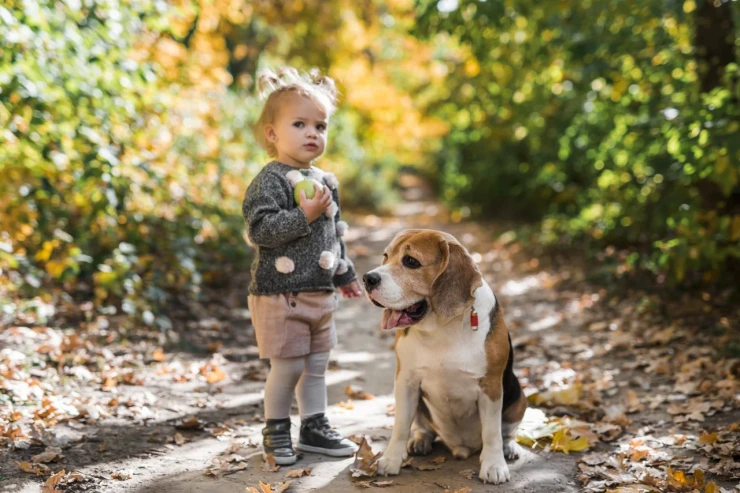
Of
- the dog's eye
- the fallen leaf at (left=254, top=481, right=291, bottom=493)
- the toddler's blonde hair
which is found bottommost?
the fallen leaf at (left=254, top=481, right=291, bottom=493)

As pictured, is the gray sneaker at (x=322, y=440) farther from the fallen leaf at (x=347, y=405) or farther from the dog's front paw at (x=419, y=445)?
the fallen leaf at (x=347, y=405)

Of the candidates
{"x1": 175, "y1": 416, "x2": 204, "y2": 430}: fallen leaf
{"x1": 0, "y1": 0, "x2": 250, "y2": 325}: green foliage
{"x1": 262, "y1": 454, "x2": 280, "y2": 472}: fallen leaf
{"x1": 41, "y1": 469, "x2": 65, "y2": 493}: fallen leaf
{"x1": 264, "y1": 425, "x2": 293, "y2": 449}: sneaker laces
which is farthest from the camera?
{"x1": 0, "y1": 0, "x2": 250, "y2": 325}: green foliage

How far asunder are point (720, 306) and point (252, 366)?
13.9 ft

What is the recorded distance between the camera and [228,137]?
31.6ft

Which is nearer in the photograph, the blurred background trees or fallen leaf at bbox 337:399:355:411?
fallen leaf at bbox 337:399:355:411

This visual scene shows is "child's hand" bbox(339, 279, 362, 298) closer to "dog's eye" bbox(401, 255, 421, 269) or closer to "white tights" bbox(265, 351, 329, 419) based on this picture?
"white tights" bbox(265, 351, 329, 419)

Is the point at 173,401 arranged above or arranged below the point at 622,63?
below

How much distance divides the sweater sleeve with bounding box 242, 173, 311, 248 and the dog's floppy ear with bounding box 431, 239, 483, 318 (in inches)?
29.8

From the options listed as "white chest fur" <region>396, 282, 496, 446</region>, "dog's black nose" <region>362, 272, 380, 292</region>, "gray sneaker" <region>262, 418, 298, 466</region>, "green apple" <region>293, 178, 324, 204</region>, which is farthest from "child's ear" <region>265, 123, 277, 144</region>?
"gray sneaker" <region>262, 418, 298, 466</region>

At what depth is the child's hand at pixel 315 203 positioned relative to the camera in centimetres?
353

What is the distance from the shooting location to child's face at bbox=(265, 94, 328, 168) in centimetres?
359

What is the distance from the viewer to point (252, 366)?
558cm

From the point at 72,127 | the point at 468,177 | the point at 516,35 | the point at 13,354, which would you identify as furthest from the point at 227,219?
the point at 468,177

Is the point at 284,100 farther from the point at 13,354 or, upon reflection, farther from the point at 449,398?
the point at 13,354
